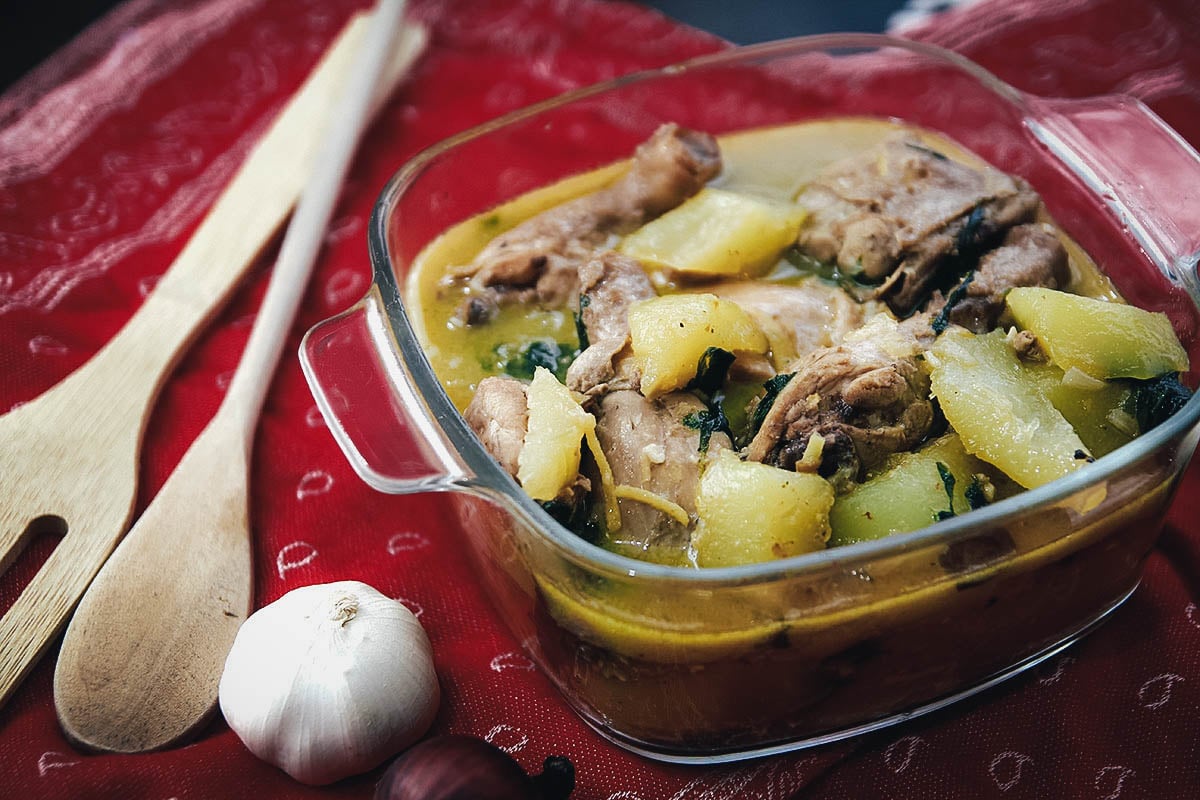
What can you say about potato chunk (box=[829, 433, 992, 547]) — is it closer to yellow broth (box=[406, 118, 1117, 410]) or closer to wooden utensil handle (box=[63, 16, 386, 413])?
yellow broth (box=[406, 118, 1117, 410])

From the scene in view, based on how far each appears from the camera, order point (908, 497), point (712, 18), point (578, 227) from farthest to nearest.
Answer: point (712, 18)
point (578, 227)
point (908, 497)

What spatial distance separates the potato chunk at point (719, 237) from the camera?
2.11 metres

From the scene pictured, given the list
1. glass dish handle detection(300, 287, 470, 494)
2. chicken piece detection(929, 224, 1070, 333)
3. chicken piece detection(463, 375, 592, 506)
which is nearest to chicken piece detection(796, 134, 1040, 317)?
chicken piece detection(929, 224, 1070, 333)

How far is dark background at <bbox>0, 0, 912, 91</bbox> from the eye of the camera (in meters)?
3.21

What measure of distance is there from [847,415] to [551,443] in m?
0.44

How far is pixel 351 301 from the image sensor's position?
2518 millimetres

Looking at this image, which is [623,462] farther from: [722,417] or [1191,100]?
[1191,100]

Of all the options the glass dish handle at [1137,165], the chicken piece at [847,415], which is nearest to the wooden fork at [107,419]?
the chicken piece at [847,415]

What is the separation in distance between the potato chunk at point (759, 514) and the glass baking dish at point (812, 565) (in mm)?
105

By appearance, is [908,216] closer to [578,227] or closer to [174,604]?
[578,227]

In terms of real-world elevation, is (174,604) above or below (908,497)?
below

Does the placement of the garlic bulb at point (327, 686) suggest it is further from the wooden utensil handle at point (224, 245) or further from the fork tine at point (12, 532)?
the wooden utensil handle at point (224, 245)

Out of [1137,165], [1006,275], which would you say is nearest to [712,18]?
[1137,165]

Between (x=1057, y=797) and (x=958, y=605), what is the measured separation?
389mm
